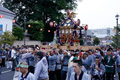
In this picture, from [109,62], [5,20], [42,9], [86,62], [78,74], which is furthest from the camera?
[42,9]

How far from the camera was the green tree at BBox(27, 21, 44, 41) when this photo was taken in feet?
112

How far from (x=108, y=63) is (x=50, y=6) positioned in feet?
98.2

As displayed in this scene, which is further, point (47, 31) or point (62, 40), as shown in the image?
point (47, 31)

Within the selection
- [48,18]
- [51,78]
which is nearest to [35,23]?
[48,18]

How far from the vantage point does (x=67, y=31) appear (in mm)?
19188

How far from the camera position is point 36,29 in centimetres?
3491

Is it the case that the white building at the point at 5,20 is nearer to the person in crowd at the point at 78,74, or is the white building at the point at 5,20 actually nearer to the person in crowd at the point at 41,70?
the person in crowd at the point at 41,70

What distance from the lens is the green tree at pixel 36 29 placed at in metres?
34.2

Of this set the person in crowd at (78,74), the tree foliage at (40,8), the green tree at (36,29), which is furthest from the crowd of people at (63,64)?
the tree foliage at (40,8)

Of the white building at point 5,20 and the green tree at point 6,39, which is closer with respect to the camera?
the green tree at point 6,39

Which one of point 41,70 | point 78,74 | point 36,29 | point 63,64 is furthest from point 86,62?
point 36,29

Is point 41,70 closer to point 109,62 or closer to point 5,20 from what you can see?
point 109,62

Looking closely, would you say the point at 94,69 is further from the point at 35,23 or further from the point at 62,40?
the point at 35,23

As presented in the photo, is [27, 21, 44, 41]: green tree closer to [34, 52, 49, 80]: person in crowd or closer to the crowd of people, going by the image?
the crowd of people
